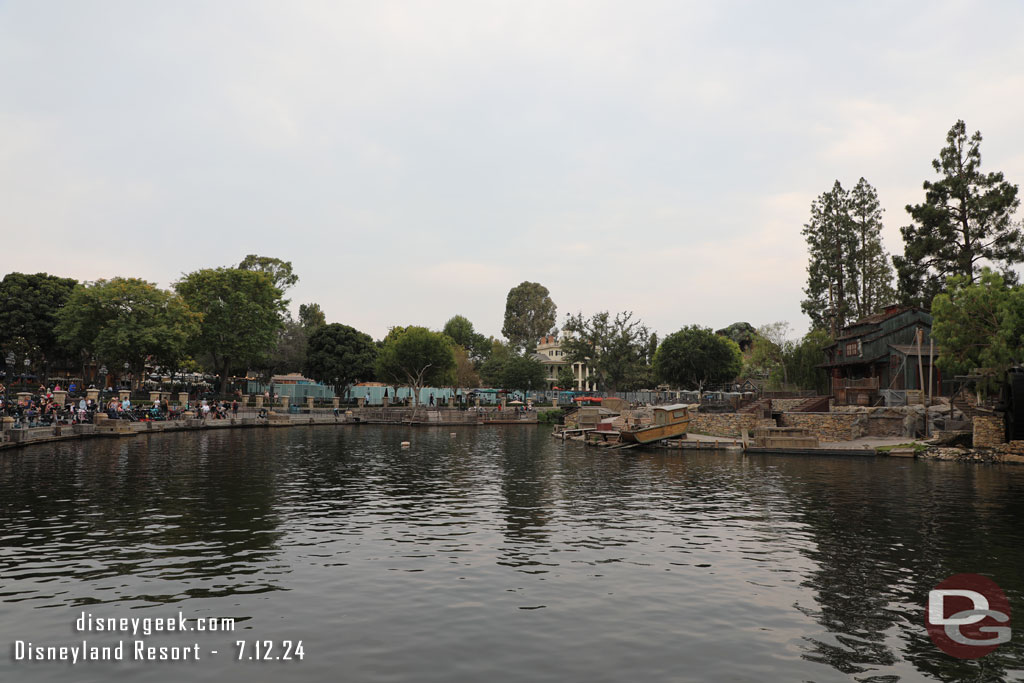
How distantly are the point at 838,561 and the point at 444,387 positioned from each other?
93582mm

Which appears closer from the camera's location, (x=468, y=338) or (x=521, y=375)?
(x=521, y=375)

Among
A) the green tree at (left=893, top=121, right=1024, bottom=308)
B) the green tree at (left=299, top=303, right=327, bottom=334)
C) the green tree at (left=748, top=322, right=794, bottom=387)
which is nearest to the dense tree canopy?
the green tree at (left=748, top=322, right=794, bottom=387)

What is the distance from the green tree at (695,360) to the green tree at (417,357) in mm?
31952

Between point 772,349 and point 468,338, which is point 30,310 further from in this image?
point 772,349

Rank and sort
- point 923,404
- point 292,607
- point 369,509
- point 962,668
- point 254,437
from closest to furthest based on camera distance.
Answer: point 962,668
point 292,607
point 369,509
point 923,404
point 254,437

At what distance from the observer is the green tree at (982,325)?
37344 millimetres

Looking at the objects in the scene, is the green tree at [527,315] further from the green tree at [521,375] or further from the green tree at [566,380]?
the green tree at [521,375]

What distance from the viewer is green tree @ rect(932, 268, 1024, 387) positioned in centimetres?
3734

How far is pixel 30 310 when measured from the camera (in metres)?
75.5

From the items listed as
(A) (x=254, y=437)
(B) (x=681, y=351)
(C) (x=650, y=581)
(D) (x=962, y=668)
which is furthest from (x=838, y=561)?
(B) (x=681, y=351)

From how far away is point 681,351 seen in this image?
94375 mm

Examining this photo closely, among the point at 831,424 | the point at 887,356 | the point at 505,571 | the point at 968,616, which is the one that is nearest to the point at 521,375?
the point at 887,356

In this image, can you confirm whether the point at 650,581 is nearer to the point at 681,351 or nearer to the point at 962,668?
the point at 962,668

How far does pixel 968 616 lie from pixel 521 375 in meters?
84.2
